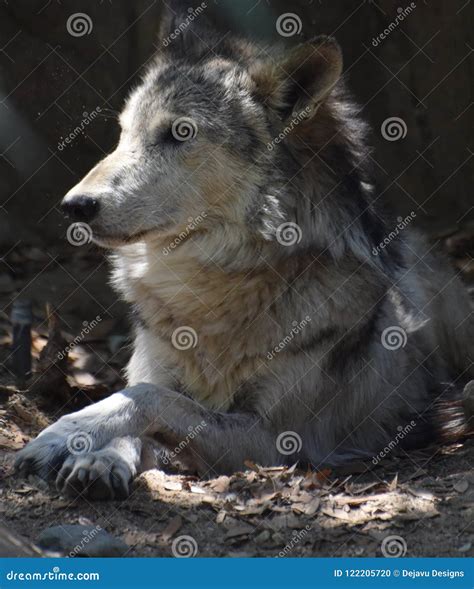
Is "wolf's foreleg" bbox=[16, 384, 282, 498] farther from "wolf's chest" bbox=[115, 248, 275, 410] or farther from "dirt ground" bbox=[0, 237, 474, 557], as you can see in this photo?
"wolf's chest" bbox=[115, 248, 275, 410]

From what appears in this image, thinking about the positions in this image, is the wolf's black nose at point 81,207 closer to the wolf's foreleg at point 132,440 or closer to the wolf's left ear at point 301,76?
the wolf's foreleg at point 132,440

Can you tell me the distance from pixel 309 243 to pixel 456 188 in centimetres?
425

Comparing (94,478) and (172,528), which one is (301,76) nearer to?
(94,478)

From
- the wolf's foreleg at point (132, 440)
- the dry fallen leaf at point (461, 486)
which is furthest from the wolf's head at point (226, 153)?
the dry fallen leaf at point (461, 486)

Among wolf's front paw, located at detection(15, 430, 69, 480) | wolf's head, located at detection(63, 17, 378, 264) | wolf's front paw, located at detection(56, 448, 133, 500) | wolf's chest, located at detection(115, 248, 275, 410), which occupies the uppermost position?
wolf's head, located at detection(63, 17, 378, 264)

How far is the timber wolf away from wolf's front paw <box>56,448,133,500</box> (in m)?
0.21

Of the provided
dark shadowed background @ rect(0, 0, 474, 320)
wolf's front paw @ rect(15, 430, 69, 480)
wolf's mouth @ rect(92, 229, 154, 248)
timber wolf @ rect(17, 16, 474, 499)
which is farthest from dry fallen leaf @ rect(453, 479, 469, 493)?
dark shadowed background @ rect(0, 0, 474, 320)

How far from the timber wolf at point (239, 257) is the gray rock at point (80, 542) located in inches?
30.6

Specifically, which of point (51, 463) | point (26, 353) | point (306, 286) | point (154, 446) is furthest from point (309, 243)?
point (26, 353)

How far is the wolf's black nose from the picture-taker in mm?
5625

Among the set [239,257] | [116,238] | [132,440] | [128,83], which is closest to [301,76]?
[239,257]

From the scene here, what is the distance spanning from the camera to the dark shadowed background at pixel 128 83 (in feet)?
29.9

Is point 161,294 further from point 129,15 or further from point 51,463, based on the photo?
point 129,15

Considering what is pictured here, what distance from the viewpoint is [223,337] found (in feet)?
20.4
